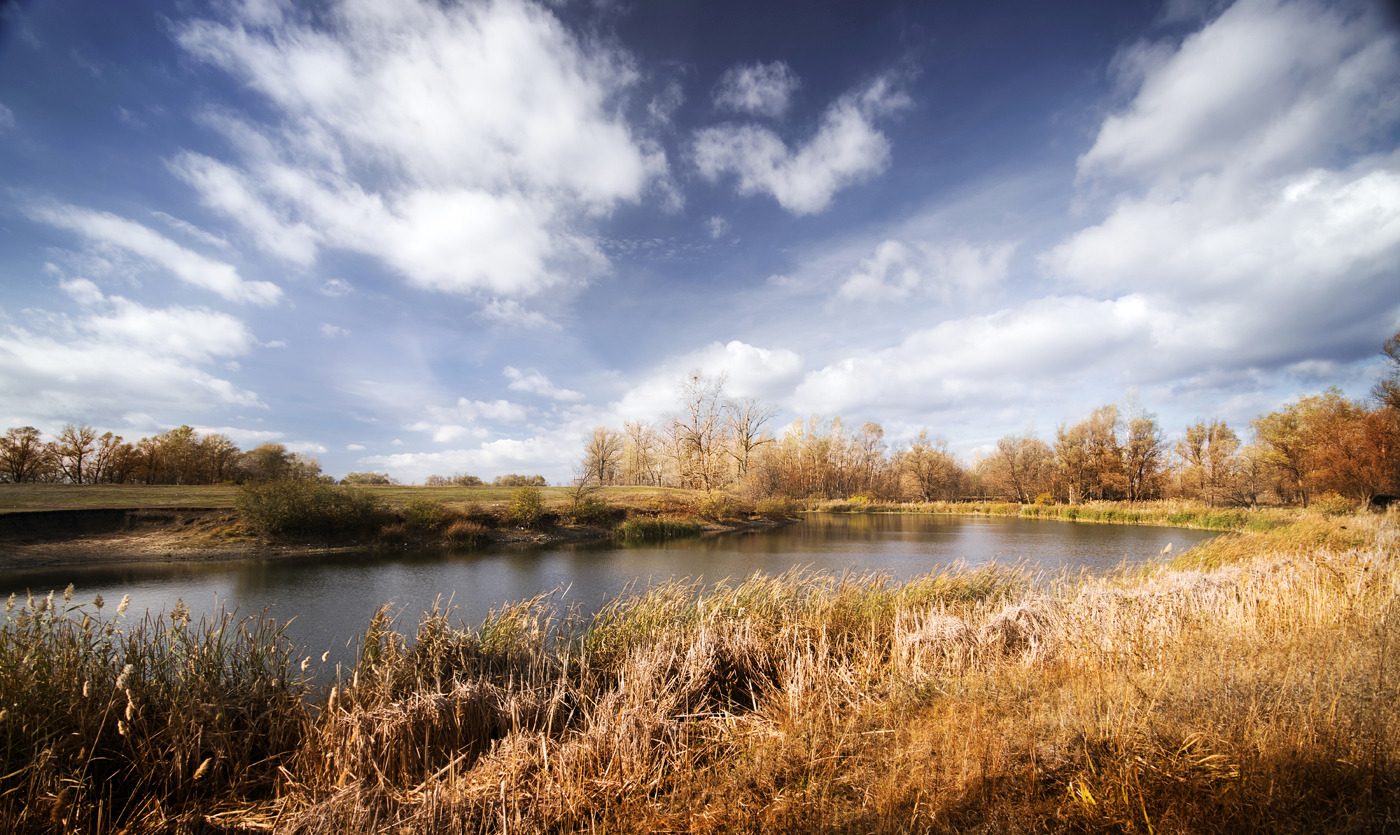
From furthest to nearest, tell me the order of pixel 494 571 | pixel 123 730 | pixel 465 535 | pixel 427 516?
pixel 427 516
pixel 465 535
pixel 494 571
pixel 123 730

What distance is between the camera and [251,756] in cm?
451

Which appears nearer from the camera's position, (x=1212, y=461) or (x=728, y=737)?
(x=728, y=737)

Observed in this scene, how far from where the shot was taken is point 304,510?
74.0 ft

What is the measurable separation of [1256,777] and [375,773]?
5897 mm

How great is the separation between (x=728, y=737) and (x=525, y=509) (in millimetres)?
26022

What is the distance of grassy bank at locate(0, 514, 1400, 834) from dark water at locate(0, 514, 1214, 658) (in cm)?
276

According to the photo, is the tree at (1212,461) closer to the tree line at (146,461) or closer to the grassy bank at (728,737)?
the grassy bank at (728,737)

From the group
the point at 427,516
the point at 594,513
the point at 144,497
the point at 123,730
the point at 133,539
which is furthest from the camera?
the point at 594,513

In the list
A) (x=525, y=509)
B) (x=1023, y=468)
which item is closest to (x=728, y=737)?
(x=525, y=509)

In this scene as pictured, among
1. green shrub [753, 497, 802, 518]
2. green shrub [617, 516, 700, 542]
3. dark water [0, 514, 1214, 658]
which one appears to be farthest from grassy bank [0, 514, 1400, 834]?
green shrub [753, 497, 802, 518]

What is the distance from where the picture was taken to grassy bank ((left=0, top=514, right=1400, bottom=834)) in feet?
10.2

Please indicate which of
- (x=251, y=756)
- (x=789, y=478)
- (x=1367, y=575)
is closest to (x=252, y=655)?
(x=251, y=756)

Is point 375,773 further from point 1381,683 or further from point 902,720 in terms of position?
point 1381,683

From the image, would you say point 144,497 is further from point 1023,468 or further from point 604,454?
point 1023,468
